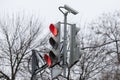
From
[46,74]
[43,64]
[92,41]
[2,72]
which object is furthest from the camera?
[92,41]

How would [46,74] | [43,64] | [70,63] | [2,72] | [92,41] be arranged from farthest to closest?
[92,41] < [46,74] < [2,72] < [43,64] < [70,63]

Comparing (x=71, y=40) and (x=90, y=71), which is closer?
(x=71, y=40)

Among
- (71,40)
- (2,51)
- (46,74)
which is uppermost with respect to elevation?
(71,40)

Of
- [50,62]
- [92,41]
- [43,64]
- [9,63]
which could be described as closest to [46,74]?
[9,63]

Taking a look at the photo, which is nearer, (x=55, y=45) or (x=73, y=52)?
(x=73, y=52)

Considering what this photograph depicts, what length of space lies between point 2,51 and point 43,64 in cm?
1735

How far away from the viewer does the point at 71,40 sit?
6199mm

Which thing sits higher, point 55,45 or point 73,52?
point 55,45

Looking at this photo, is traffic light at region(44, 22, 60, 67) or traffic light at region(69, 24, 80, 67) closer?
traffic light at region(69, 24, 80, 67)

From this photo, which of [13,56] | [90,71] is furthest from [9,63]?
[90,71]

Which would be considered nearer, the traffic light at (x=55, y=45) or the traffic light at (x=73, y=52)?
the traffic light at (x=73, y=52)

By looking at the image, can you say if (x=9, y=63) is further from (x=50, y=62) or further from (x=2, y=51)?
(x=50, y=62)

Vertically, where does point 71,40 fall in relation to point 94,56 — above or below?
above

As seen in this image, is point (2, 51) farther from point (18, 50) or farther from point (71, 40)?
point (71, 40)
